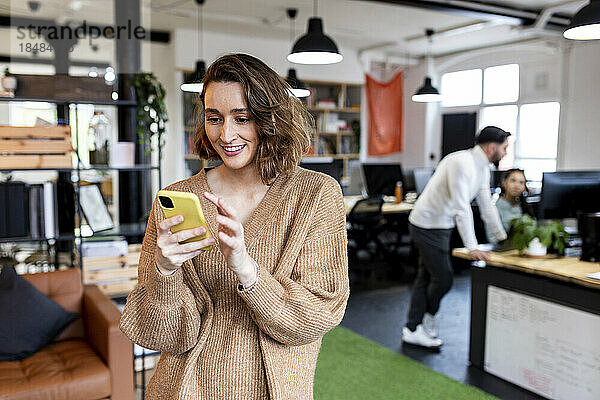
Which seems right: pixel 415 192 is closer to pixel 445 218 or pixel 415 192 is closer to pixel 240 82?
pixel 445 218

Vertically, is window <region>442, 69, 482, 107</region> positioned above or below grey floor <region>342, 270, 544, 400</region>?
above

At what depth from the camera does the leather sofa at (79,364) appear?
2555 millimetres

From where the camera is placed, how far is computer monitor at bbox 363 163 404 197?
288 inches

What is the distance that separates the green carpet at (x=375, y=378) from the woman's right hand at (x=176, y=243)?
8.01 feet

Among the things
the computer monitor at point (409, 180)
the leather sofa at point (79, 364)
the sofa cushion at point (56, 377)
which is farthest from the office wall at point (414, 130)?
the sofa cushion at point (56, 377)

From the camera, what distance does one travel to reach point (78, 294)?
10.4ft

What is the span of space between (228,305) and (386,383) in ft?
8.14

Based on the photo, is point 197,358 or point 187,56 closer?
point 197,358

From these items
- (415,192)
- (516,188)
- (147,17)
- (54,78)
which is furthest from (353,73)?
(54,78)

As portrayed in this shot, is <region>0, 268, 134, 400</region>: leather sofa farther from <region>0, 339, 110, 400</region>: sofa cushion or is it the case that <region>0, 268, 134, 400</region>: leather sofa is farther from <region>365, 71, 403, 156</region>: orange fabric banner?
<region>365, 71, 403, 156</region>: orange fabric banner

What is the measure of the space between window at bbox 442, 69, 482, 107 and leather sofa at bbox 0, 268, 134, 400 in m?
7.39

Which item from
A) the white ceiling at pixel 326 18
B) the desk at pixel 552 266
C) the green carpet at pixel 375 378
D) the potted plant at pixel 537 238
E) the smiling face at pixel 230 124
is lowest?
the green carpet at pixel 375 378

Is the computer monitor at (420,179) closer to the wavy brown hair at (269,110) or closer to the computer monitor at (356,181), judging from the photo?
the computer monitor at (356,181)

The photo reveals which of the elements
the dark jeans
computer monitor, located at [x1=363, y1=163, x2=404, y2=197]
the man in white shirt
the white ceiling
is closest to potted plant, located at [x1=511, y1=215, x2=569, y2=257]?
the man in white shirt
